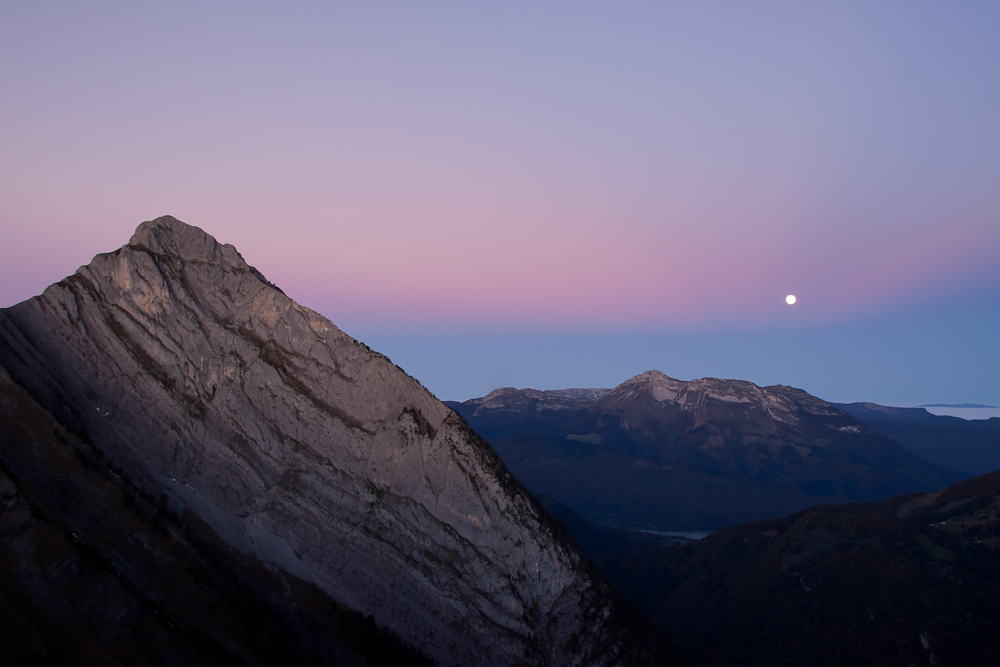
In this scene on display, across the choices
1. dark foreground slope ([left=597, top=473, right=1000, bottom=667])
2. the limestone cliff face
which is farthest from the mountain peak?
dark foreground slope ([left=597, top=473, right=1000, bottom=667])

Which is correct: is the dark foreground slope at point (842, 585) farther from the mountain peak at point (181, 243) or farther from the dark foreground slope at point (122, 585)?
the mountain peak at point (181, 243)

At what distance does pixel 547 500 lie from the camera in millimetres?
160500

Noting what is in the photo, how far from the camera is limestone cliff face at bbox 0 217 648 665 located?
54625 millimetres

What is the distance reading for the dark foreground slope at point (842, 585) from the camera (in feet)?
272

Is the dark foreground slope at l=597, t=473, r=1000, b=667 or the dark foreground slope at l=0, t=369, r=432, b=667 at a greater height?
the dark foreground slope at l=597, t=473, r=1000, b=667

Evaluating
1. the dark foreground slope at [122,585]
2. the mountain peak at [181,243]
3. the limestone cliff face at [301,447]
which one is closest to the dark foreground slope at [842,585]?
the limestone cliff face at [301,447]

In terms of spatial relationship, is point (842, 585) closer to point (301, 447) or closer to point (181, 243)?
point (301, 447)

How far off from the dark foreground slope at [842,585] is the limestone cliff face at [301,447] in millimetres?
46837

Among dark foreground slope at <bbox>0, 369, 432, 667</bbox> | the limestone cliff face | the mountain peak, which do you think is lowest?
dark foreground slope at <bbox>0, 369, 432, 667</bbox>

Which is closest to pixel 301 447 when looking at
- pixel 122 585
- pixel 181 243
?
pixel 122 585

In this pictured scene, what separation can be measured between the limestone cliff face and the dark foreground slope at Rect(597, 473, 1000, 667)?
46837mm

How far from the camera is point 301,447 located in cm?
5997

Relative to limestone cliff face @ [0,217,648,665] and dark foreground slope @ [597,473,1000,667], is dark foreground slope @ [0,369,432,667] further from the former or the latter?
dark foreground slope @ [597,473,1000,667]

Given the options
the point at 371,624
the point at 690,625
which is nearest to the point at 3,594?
the point at 371,624
